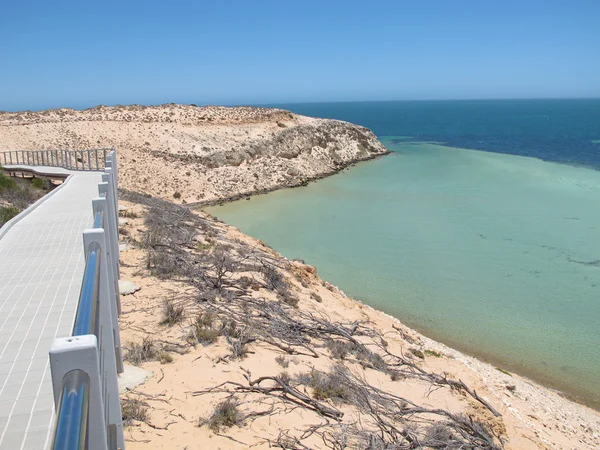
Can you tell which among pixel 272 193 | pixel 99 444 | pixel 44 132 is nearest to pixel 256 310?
pixel 99 444

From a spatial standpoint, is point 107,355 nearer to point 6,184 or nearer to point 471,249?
point 6,184

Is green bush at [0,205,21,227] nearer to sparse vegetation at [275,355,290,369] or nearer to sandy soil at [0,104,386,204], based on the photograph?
sparse vegetation at [275,355,290,369]

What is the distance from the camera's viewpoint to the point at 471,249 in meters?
21.1

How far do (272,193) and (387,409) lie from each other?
27954mm

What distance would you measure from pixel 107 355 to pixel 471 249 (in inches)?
766

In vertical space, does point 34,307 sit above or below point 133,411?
above

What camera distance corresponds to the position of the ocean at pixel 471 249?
13.3m

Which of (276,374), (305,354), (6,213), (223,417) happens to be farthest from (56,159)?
(223,417)

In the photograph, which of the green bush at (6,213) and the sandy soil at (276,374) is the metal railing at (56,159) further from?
the sandy soil at (276,374)

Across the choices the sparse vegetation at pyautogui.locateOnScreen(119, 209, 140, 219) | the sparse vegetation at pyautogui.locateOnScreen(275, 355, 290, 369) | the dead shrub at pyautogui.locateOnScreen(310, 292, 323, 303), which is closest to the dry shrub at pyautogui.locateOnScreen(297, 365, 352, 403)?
the sparse vegetation at pyautogui.locateOnScreen(275, 355, 290, 369)

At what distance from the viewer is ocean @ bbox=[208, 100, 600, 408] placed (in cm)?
1327

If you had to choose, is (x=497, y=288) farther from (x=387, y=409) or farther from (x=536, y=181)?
(x=536, y=181)

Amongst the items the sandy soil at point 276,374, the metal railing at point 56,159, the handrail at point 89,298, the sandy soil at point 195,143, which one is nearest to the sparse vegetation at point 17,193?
the metal railing at point 56,159

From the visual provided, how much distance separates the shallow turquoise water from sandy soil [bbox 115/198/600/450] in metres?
1.70
